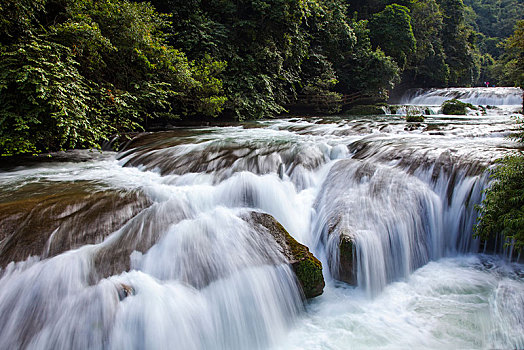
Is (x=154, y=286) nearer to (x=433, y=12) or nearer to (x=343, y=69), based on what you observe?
(x=343, y=69)

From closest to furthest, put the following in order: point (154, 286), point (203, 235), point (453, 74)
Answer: point (154, 286)
point (203, 235)
point (453, 74)

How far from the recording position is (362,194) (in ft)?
14.9

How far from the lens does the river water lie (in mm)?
2564

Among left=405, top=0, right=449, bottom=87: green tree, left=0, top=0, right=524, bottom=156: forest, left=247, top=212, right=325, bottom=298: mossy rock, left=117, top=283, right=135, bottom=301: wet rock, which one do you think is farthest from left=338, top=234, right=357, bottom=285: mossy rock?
left=405, top=0, right=449, bottom=87: green tree

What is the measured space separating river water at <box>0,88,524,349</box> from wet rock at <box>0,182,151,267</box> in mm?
16

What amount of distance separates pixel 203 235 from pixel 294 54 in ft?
45.1

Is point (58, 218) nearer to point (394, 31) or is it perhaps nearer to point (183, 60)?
point (183, 60)

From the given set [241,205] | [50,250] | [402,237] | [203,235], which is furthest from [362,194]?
[50,250]

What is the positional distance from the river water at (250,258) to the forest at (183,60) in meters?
1.28

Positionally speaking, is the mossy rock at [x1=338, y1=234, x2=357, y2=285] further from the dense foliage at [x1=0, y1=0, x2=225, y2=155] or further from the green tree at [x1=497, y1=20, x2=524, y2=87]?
the green tree at [x1=497, y1=20, x2=524, y2=87]

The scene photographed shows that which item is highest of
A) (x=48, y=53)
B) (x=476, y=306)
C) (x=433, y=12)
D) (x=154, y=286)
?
(x=433, y=12)

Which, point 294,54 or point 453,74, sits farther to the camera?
point 453,74

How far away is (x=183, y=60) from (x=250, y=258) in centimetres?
811

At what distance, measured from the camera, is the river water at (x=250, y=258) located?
8.41ft
